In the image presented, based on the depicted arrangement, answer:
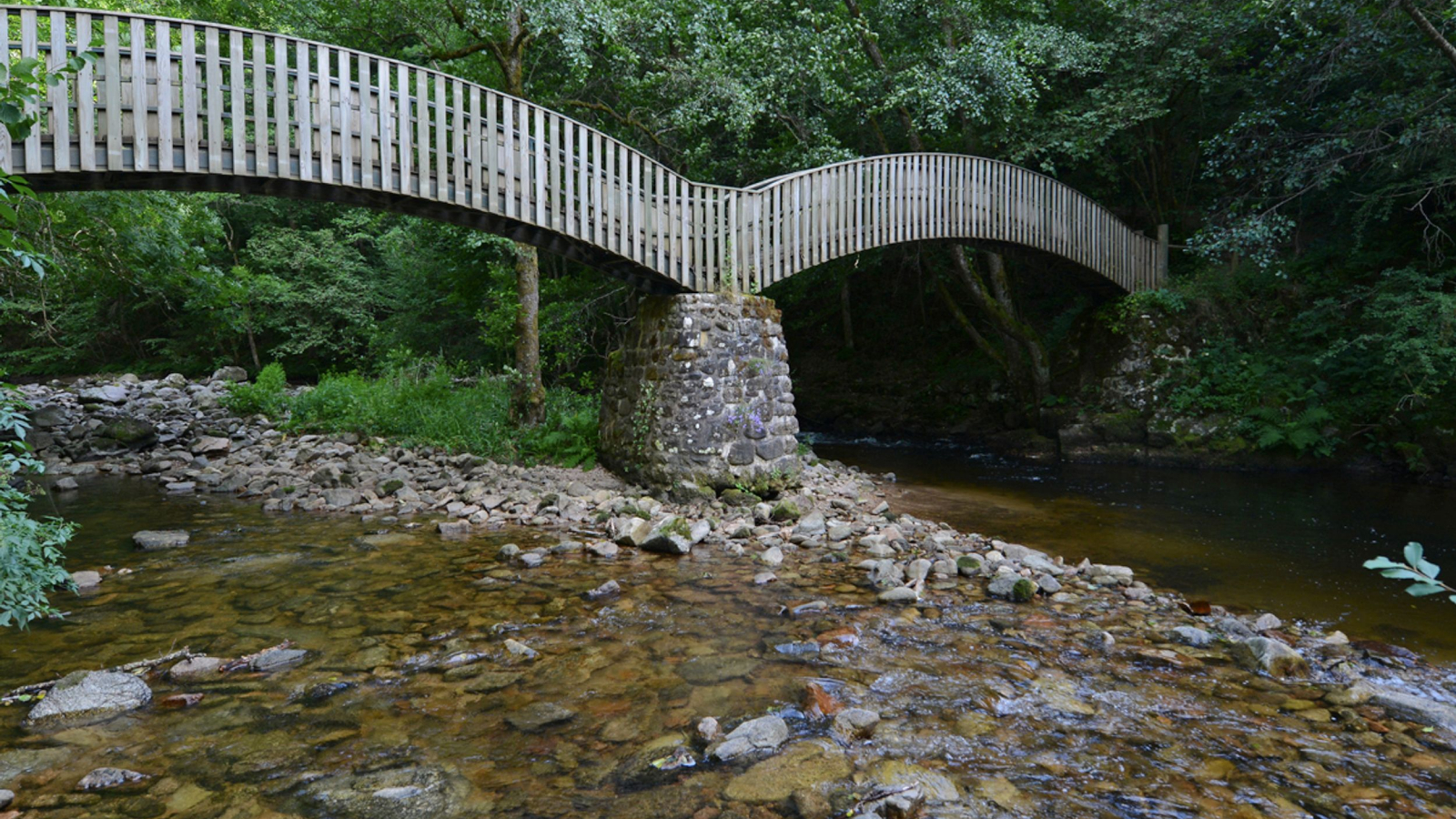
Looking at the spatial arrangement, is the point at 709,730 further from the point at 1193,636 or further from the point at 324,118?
the point at 324,118

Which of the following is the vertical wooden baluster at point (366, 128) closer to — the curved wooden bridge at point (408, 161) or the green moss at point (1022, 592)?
the curved wooden bridge at point (408, 161)

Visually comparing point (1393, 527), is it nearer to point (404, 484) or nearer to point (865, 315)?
point (404, 484)

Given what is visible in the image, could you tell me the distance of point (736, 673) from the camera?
3.95 m

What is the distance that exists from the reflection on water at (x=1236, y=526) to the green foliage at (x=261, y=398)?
1027cm

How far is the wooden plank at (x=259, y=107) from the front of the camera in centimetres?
580

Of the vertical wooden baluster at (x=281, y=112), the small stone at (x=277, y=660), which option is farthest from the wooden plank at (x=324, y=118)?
the small stone at (x=277, y=660)

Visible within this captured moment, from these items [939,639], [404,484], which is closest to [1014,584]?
[939,639]

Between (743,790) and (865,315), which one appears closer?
(743,790)

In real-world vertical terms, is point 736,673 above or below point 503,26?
below

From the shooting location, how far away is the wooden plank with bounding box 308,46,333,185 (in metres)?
6.11

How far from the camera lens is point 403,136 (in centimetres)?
646

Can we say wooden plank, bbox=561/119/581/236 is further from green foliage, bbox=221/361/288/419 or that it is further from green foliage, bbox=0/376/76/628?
green foliage, bbox=221/361/288/419

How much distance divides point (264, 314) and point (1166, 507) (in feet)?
71.0

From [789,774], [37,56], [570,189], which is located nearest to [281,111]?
[37,56]
